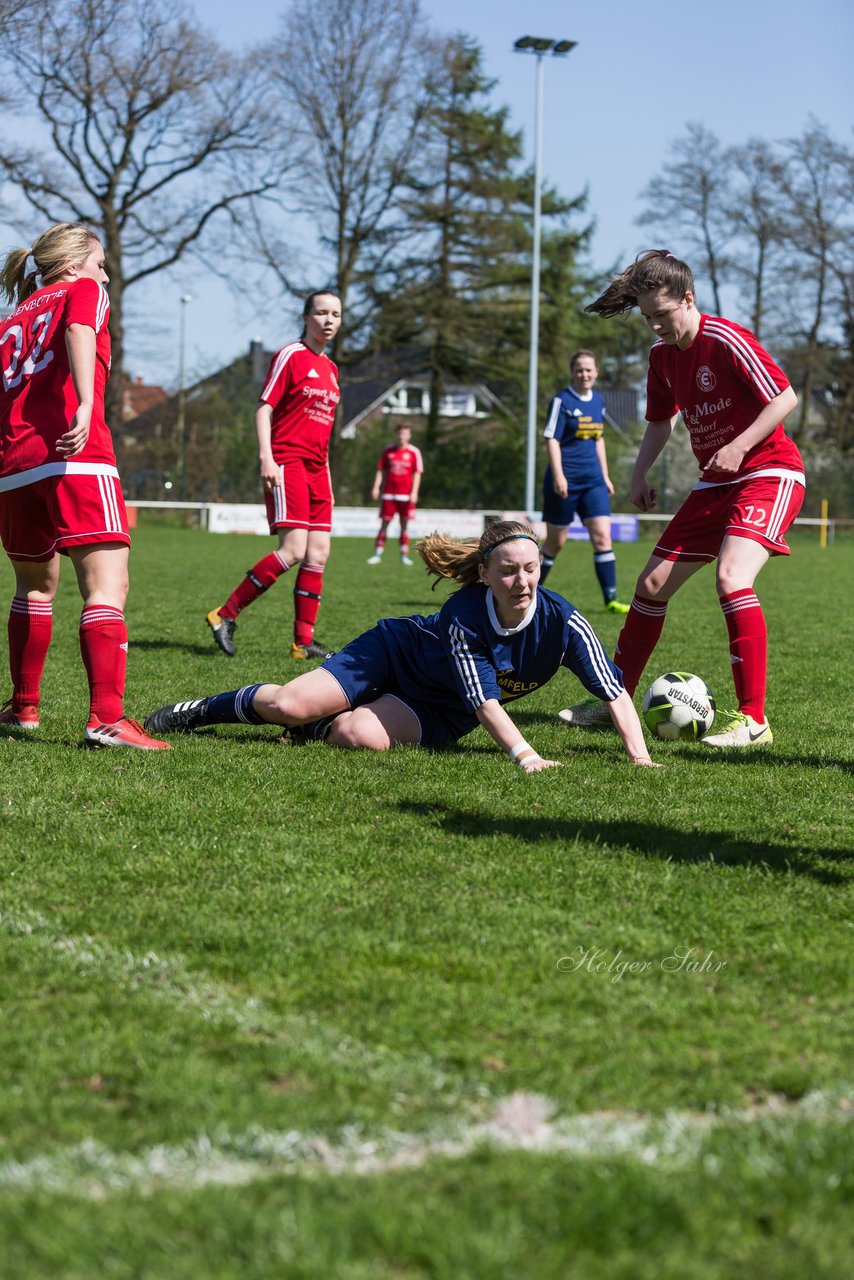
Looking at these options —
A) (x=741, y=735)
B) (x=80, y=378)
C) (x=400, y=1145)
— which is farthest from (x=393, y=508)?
(x=400, y=1145)

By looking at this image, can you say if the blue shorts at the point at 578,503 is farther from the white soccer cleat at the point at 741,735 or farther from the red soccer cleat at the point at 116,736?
the red soccer cleat at the point at 116,736

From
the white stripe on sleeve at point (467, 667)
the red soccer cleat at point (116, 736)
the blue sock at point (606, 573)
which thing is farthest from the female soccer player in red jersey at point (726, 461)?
the blue sock at point (606, 573)

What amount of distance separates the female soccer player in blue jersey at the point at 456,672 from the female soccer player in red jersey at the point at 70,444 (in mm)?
596

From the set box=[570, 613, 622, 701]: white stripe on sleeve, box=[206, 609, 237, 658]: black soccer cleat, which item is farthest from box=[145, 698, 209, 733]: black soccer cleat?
box=[206, 609, 237, 658]: black soccer cleat

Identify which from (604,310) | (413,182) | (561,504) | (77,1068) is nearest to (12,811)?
(77,1068)

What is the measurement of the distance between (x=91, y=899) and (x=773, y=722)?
3.97 m

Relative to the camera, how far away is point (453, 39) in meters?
38.3

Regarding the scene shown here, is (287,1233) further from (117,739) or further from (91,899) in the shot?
(117,739)

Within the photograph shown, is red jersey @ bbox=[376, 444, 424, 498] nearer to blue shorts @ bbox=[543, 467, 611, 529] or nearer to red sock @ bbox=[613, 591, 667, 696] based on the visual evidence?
blue shorts @ bbox=[543, 467, 611, 529]

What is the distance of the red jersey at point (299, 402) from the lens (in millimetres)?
8492

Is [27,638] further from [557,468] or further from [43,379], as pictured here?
[557,468]

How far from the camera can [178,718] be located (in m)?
5.67

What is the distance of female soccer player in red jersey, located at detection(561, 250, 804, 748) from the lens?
561 centimetres

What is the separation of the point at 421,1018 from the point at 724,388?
3918 mm
